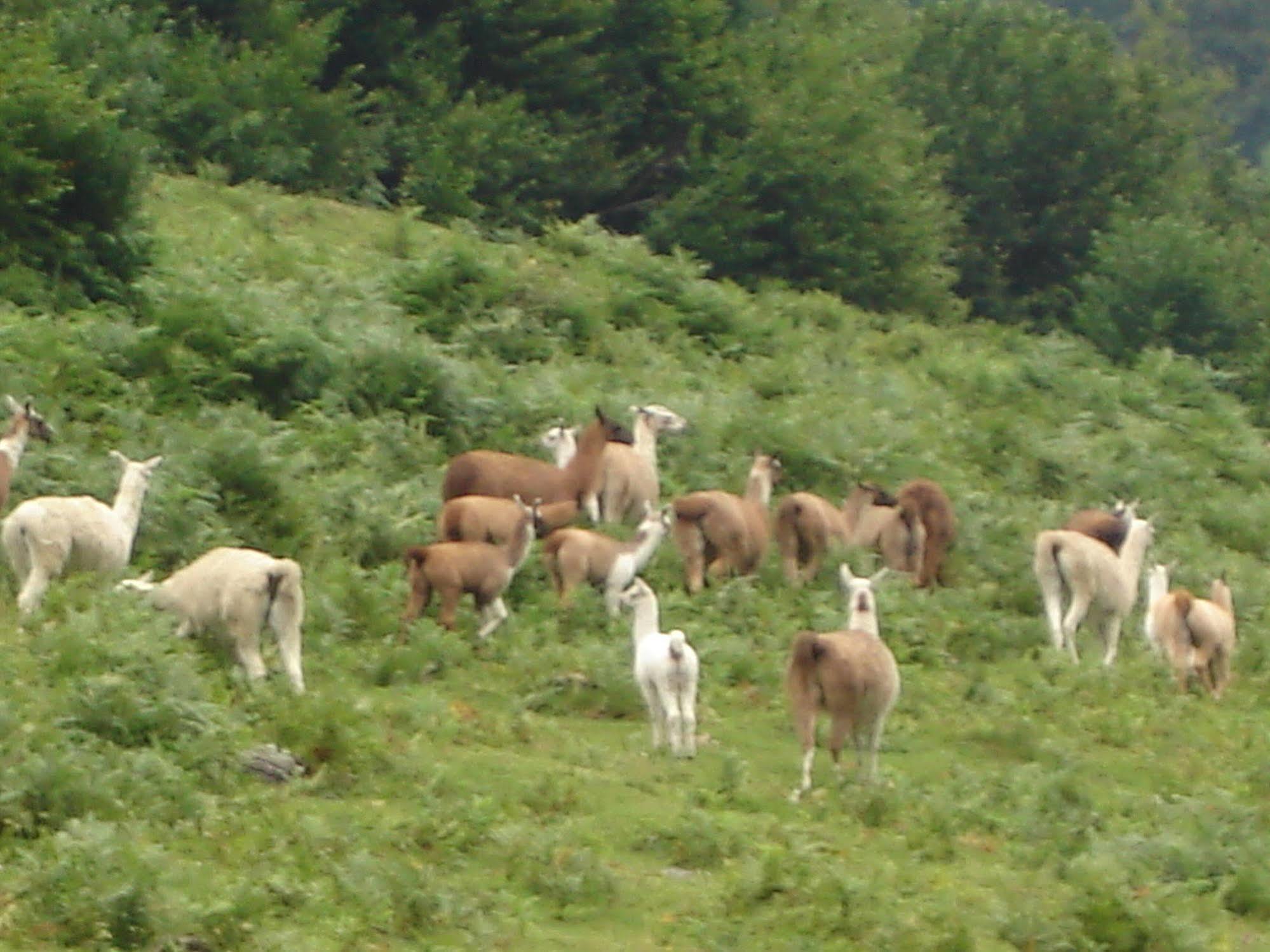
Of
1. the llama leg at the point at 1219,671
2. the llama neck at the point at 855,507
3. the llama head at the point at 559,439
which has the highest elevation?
the llama head at the point at 559,439

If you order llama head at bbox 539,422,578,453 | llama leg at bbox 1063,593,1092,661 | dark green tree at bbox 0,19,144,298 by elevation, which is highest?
dark green tree at bbox 0,19,144,298

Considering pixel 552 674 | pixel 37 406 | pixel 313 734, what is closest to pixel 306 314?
pixel 37 406

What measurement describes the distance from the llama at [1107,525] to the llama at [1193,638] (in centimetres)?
139

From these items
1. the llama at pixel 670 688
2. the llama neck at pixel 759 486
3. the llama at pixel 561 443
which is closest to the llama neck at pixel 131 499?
the llama at pixel 670 688

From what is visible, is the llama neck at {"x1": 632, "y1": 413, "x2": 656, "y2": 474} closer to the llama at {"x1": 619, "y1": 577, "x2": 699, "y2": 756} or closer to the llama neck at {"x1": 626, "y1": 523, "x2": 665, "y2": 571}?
the llama neck at {"x1": 626, "y1": 523, "x2": 665, "y2": 571}

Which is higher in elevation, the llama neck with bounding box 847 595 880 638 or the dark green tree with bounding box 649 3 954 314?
the dark green tree with bounding box 649 3 954 314

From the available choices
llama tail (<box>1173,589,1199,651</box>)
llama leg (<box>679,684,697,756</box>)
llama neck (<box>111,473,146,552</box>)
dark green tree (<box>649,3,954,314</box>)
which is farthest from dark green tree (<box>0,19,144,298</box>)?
dark green tree (<box>649,3,954,314</box>)

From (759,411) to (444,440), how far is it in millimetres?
4441

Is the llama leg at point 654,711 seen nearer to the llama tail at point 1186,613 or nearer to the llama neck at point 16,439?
the llama neck at point 16,439

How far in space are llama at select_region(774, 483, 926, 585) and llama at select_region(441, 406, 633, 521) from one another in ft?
4.88

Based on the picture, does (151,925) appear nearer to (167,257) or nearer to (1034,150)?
(167,257)

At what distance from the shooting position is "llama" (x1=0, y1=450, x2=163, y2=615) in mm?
15078

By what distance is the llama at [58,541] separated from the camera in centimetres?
1508

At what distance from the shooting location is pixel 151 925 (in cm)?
1012
